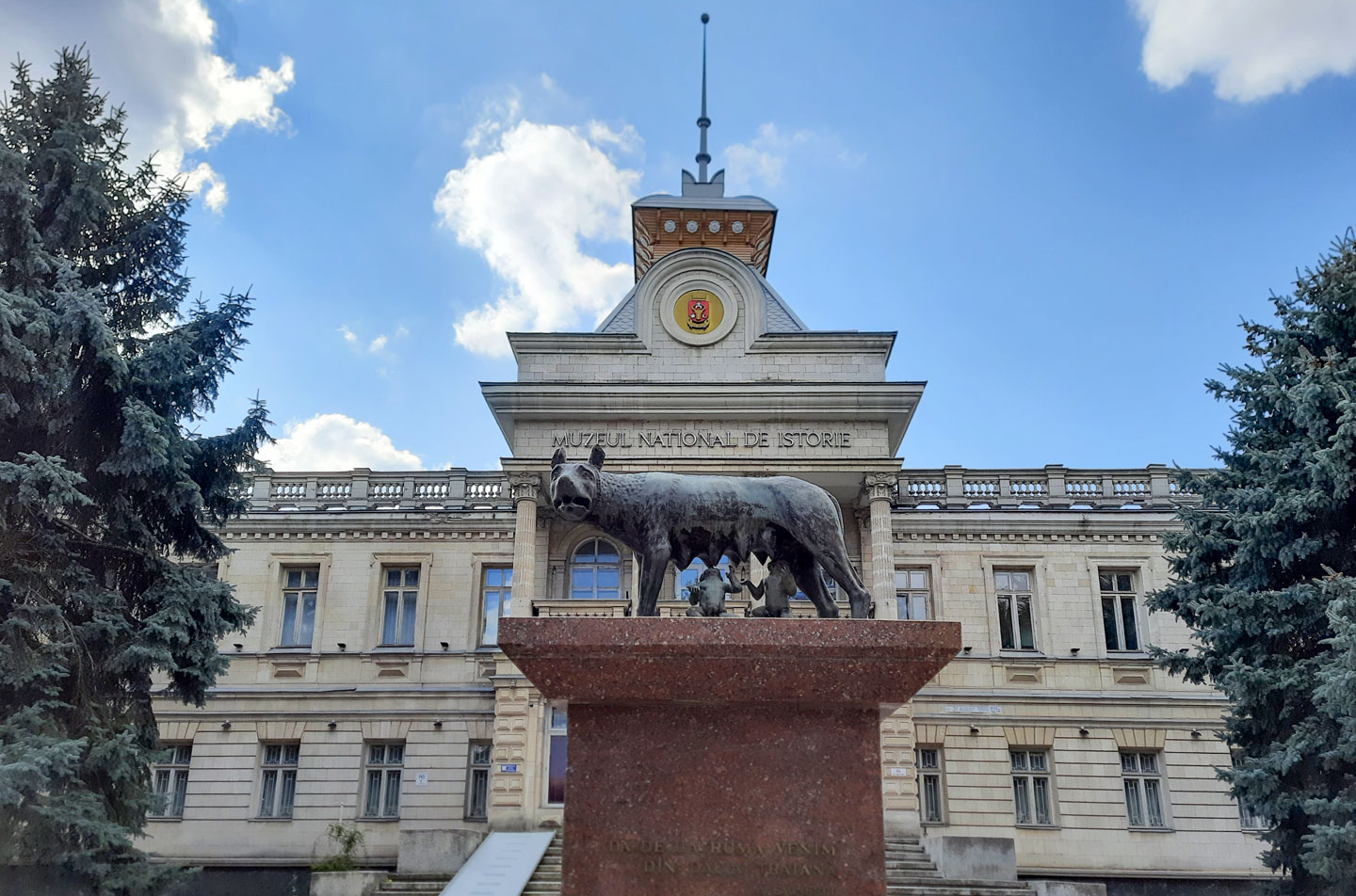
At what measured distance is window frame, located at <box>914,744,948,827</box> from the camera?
26.7 m

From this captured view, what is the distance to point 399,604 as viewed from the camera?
28.6 m

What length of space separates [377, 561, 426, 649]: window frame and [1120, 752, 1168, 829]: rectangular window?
1801 centimetres

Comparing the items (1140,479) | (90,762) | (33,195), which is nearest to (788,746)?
(90,762)

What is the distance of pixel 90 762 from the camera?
13469 millimetres

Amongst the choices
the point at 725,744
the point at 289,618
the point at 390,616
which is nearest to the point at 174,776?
the point at 289,618

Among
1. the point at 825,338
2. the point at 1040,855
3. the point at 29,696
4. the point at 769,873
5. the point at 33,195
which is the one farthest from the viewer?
the point at 825,338

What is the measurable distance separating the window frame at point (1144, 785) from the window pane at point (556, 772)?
44.3ft

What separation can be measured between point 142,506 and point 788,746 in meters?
11.7

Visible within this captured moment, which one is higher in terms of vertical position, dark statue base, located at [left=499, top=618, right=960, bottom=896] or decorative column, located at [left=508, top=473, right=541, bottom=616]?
decorative column, located at [left=508, top=473, right=541, bottom=616]

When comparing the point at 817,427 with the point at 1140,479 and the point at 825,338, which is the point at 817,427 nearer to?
the point at 825,338

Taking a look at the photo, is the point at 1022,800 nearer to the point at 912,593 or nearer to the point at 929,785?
the point at 929,785

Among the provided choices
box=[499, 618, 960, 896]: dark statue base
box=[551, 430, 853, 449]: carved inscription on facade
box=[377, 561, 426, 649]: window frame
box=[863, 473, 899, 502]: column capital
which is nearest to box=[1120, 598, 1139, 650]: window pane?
Result: box=[863, 473, 899, 502]: column capital

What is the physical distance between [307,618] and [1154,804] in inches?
856

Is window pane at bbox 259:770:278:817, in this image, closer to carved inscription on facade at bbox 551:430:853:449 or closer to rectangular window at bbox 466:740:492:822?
rectangular window at bbox 466:740:492:822
